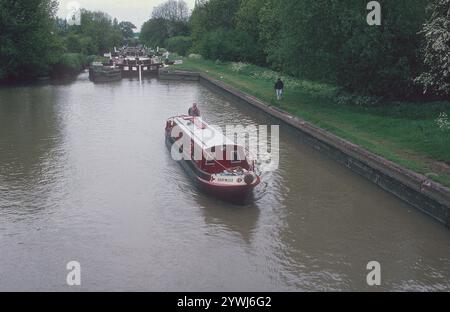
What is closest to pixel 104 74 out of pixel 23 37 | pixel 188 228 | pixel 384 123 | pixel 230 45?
pixel 23 37

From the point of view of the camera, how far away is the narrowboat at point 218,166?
1500 centimetres

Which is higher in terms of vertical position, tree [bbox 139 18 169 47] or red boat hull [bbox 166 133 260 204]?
tree [bbox 139 18 169 47]

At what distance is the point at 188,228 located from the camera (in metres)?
13.7

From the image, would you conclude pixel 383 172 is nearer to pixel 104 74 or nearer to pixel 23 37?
pixel 23 37

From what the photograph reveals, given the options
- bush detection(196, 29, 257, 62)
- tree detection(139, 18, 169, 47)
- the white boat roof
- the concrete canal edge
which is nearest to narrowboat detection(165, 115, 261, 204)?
the white boat roof

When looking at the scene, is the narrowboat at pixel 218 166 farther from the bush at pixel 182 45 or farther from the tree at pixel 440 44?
the bush at pixel 182 45

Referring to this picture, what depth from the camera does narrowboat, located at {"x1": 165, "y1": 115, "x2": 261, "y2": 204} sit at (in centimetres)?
1500

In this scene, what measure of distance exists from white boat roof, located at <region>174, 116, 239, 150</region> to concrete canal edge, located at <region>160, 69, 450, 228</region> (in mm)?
4849

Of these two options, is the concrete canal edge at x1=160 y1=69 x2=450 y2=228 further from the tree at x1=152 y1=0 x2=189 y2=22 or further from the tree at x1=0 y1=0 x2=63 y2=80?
the tree at x1=152 y1=0 x2=189 y2=22

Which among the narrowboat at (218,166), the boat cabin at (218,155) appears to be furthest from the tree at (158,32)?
the boat cabin at (218,155)

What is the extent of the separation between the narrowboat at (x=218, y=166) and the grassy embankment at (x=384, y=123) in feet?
16.4
